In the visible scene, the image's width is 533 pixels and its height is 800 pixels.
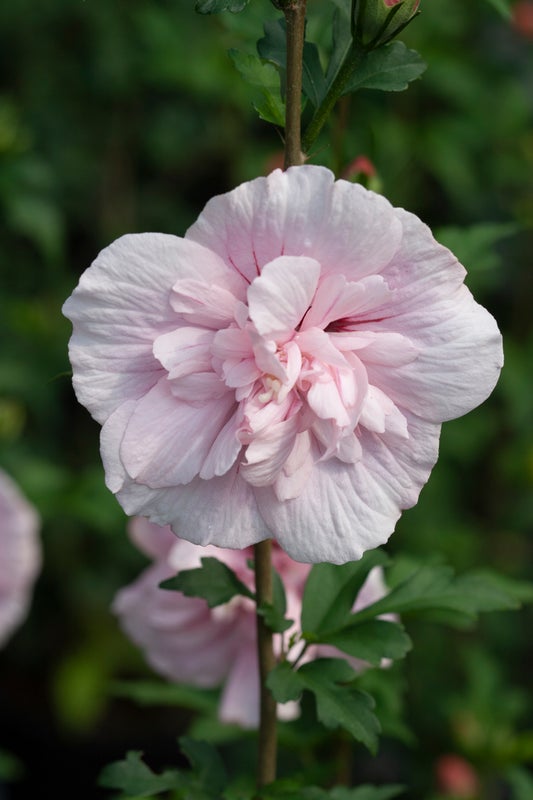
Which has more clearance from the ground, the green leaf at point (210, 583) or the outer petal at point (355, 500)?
the outer petal at point (355, 500)

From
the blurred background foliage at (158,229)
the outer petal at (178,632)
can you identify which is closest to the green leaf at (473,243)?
the outer petal at (178,632)

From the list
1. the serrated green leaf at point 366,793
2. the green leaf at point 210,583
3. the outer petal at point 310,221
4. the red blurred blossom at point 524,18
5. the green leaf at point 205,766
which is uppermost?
the red blurred blossom at point 524,18

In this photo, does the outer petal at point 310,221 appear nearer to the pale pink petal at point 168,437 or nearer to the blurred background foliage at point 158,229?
the pale pink petal at point 168,437

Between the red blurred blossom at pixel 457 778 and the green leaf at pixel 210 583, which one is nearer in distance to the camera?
the green leaf at pixel 210 583

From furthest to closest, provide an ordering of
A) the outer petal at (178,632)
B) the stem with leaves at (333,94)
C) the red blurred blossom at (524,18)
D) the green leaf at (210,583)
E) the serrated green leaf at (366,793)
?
1. the red blurred blossom at (524,18)
2. the outer petal at (178,632)
3. the serrated green leaf at (366,793)
4. the green leaf at (210,583)
5. the stem with leaves at (333,94)

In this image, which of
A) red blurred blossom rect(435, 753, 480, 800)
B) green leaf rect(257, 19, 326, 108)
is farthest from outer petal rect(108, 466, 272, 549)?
red blurred blossom rect(435, 753, 480, 800)

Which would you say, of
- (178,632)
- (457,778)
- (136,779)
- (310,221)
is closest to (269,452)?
Result: (310,221)
